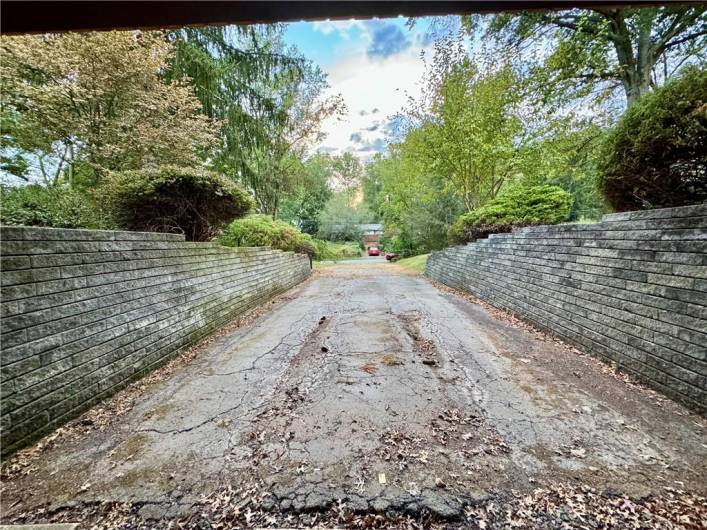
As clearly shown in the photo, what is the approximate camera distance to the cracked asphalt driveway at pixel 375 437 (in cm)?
147

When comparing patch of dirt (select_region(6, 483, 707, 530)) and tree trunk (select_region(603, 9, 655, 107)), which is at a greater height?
tree trunk (select_region(603, 9, 655, 107))

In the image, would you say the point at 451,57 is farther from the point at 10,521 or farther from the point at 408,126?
the point at 10,521

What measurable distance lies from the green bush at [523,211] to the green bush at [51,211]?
→ 25.6 ft

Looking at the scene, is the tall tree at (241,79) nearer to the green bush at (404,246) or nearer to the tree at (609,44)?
the tree at (609,44)

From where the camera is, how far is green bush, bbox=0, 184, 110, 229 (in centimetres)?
272

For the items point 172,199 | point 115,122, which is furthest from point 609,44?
point 115,122

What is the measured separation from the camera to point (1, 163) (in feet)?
15.6

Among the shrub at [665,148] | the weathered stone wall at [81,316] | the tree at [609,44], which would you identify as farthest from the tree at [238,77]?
the shrub at [665,148]

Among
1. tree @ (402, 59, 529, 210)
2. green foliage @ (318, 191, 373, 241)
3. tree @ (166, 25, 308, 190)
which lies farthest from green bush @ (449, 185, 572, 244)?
green foliage @ (318, 191, 373, 241)

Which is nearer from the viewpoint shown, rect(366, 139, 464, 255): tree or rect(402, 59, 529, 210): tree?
rect(402, 59, 529, 210): tree

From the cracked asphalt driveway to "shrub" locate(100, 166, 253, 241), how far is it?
2.45m

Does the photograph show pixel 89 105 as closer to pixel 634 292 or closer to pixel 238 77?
pixel 238 77

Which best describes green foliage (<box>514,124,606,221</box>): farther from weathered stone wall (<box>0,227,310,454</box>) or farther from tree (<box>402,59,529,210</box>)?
weathered stone wall (<box>0,227,310,454</box>)

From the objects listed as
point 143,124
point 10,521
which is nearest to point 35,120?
point 143,124
